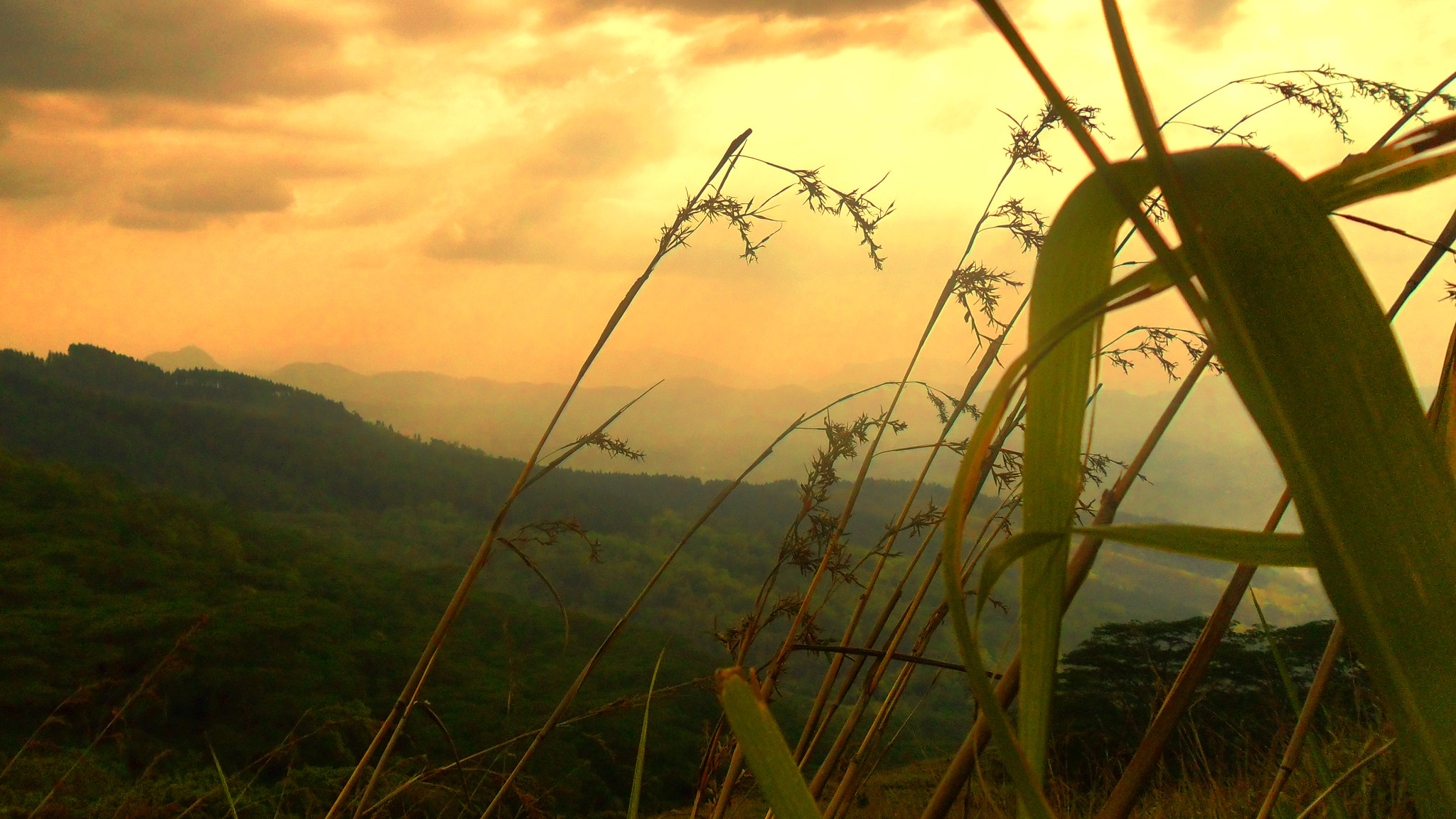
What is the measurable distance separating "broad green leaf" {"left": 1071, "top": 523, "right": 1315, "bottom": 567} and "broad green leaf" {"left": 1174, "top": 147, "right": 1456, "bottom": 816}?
4 centimetres

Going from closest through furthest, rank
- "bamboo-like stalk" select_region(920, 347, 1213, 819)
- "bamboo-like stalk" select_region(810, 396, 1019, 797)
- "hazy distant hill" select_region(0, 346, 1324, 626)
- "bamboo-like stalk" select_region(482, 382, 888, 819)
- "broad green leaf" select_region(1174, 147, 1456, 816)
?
"broad green leaf" select_region(1174, 147, 1456, 816)
"bamboo-like stalk" select_region(920, 347, 1213, 819)
"bamboo-like stalk" select_region(810, 396, 1019, 797)
"bamboo-like stalk" select_region(482, 382, 888, 819)
"hazy distant hill" select_region(0, 346, 1324, 626)

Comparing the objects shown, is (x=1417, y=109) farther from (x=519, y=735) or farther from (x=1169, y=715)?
(x=519, y=735)

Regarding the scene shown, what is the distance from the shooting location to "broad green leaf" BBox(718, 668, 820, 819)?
276 mm

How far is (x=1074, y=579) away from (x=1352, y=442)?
39cm

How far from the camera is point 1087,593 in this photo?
32.5 meters

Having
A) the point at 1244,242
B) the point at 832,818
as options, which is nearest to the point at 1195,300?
the point at 1244,242

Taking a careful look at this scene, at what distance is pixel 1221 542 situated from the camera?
0.25 meters

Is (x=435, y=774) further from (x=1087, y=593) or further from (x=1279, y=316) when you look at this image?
(x=1087, y=593)

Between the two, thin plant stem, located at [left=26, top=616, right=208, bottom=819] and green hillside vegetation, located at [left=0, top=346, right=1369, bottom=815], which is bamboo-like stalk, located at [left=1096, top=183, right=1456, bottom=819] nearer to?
green hillside vegetation, located at [left=0, top=346, right=1369, bottom=815]

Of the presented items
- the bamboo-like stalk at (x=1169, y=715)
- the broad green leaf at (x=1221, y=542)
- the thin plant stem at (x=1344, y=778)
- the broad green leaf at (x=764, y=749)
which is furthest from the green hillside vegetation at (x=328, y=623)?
the thin plant stem at (x=1344, y=778)

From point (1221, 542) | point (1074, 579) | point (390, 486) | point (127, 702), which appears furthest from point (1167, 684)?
point (390, 486)

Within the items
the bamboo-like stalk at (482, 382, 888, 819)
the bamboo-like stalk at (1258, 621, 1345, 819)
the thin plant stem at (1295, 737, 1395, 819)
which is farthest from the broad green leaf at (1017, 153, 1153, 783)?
the bamboo-like stalk at (482, 382, 888, 819)

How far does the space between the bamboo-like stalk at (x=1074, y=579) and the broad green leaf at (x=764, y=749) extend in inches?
9.1

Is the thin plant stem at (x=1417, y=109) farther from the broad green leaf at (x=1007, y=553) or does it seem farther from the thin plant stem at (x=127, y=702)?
the thin plant stem at (x=127, y=702)
